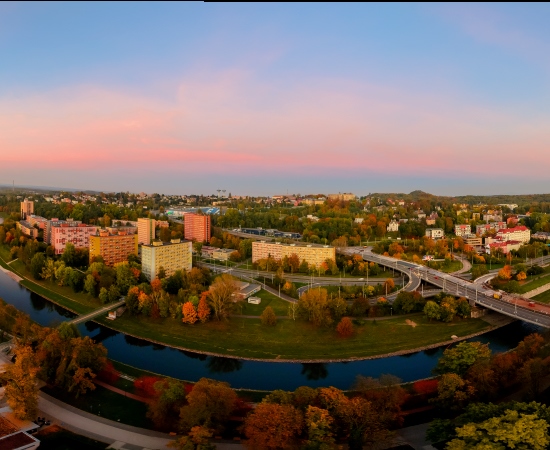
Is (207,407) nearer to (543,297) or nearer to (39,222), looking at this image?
(543,297)

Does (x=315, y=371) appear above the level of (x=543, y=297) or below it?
below

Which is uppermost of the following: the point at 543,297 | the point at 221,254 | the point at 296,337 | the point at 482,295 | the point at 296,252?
the point at 296,252

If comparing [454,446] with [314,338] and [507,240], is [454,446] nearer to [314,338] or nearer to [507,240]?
[314,338]

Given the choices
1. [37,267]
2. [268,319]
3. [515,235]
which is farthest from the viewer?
[515,235]

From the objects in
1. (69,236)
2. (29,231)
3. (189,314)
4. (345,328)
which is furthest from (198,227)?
(345,328)

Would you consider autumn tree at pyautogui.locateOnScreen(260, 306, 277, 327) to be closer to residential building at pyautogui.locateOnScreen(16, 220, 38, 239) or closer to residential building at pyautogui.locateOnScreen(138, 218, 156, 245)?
residential building at pyautogui.locateOnScreen(138, 218, 156, 245)

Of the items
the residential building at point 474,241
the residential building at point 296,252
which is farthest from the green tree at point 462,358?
the residential building at point 474,241
